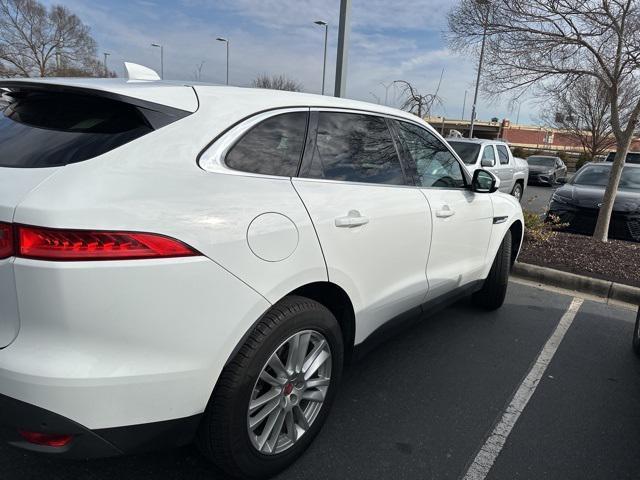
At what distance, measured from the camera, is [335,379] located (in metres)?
2.45

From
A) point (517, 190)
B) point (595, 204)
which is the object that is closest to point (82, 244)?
point (595, 204)

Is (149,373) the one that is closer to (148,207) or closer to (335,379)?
(148,207)

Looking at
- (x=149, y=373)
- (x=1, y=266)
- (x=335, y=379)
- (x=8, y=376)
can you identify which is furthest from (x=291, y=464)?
(x=1, y=266)

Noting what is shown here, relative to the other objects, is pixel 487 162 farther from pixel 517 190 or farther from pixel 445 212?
pixel 445 212

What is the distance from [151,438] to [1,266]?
0.76 meters

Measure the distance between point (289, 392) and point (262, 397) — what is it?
158mm

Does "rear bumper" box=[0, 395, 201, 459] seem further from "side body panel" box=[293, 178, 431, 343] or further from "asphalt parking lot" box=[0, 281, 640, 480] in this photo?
"side body panel" box=[293, 178, 431, 343]

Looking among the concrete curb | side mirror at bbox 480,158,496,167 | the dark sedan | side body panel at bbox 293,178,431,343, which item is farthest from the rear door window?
side mirror at bbox 480,158,496,167

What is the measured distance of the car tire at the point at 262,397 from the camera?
6.18 feet

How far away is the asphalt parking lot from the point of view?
2324 mm

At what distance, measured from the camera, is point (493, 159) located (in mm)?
11430

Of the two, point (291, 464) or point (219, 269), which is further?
point (291, 464)

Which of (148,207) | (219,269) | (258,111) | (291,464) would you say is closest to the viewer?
(148,207)

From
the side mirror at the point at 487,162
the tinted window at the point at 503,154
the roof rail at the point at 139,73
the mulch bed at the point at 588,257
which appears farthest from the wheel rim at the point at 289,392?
the tinted window at the point at 503,154
